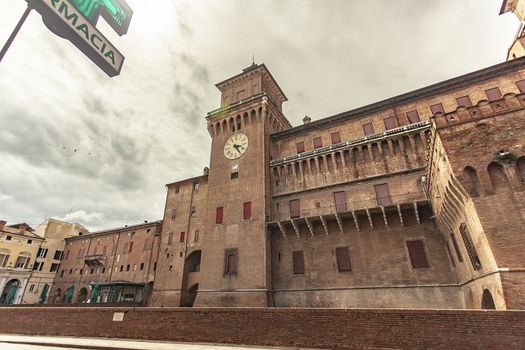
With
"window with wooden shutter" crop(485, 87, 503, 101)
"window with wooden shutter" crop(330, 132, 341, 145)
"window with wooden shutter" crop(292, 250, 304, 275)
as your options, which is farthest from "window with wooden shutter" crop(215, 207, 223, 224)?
"window with wooden shutter" crop(485, 87, 503, 101)

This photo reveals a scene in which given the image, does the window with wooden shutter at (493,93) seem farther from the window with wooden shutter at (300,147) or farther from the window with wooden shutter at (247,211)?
the window with wooden shutter at (247,211)

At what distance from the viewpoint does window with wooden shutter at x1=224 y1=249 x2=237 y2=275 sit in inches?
895

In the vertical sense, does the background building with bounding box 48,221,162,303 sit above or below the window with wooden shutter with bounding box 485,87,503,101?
below

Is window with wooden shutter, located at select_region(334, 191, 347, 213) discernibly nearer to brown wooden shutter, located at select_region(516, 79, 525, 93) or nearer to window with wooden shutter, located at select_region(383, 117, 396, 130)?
window with wooden shutter, located at select_region(383, 117, 396, 130)

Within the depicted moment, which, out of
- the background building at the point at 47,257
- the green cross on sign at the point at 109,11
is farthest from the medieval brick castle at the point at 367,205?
the background building at the point at 47,257

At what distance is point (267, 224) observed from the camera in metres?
22.8

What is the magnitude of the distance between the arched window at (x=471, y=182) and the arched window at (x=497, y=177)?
0.48 m

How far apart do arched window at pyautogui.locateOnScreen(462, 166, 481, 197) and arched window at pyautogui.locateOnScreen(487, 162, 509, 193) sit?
1.58 feet

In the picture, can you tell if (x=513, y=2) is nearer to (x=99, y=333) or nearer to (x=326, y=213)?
(x=326, y=213)

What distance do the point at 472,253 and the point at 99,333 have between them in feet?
64.1

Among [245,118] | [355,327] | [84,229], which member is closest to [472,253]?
[355,327]

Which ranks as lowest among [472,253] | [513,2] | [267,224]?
[472,253]

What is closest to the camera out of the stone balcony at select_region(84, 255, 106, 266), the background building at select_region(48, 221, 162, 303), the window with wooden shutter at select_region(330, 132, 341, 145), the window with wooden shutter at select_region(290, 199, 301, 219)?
the window with wooden shutter at select_region(290, 199, 301, 219)

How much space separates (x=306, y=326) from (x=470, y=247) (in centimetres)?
882
